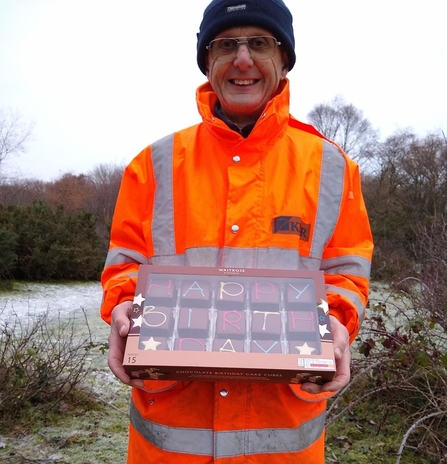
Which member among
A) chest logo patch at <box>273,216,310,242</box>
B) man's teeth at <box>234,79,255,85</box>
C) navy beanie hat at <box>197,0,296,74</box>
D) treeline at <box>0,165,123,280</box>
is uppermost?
navy beanie hat at <box>197,0,296,74</box>

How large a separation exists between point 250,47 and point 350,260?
968mm

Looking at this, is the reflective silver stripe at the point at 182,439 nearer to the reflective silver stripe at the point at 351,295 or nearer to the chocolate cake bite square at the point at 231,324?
the chocolate cake bite square at the point at 231,324

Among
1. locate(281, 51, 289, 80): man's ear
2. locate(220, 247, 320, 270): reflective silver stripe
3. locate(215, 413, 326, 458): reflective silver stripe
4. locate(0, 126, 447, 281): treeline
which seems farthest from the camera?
locate(0, 126, 447, 281): treeline

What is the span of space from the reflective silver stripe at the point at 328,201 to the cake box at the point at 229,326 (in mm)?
253

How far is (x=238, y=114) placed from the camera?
199 cm

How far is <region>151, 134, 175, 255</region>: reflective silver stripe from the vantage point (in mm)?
1845

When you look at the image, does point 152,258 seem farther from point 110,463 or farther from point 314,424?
point 110,463

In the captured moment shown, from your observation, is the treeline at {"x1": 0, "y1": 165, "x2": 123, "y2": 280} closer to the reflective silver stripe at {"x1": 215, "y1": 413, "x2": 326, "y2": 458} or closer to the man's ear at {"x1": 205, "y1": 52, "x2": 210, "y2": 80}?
the man's ear at {"x1": 205, "y1": 52, "x2": 210, "y2": 80}

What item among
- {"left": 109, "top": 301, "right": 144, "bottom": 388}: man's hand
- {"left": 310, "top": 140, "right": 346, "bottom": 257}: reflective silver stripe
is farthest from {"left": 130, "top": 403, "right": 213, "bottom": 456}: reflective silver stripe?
{"left": 310, "top": 140, "right": 346, "bottom": 257}: reflective silver stripe

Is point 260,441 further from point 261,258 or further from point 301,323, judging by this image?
point 261,258

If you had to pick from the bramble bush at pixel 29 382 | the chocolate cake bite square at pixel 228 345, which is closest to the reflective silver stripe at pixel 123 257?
the chocolate cake bite square at pixel 228 345

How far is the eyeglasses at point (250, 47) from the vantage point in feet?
6.13

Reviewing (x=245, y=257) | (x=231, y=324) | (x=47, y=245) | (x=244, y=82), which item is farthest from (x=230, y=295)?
(x=47, y=245)

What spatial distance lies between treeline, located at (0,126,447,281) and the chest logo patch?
5.27 meters
